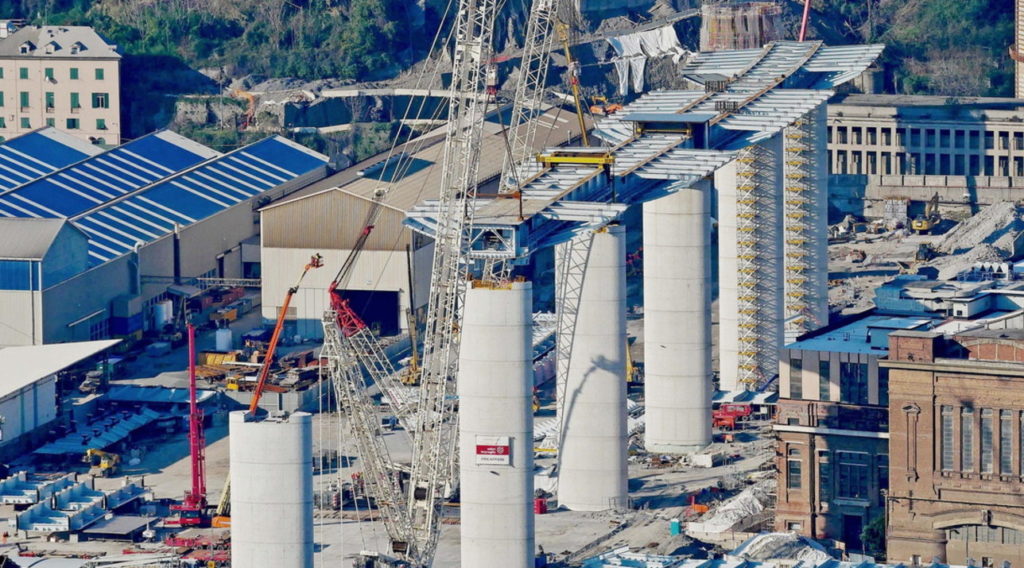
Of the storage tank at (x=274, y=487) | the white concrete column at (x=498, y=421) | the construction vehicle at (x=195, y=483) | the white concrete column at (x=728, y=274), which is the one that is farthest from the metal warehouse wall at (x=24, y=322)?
the storage tank at (x=274, y=487)

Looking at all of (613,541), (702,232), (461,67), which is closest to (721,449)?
(702,232)

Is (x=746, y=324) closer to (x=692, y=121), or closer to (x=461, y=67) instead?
(x=692, y=121)

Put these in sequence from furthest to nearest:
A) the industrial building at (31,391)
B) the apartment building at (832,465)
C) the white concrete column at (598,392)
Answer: the industrial building at (31,391) → the white concrete column at (598,392) → the apartment building at (832,465)

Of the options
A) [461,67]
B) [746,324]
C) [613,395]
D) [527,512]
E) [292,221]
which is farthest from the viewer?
[292,221]

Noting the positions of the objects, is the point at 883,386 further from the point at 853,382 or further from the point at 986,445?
the point at 986,445

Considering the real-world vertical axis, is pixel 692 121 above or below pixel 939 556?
above

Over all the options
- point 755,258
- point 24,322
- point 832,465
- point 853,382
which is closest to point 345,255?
point 24,322

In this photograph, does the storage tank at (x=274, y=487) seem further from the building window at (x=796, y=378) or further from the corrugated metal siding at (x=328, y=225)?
the corrugated metal siding at (x=328, y=225)
